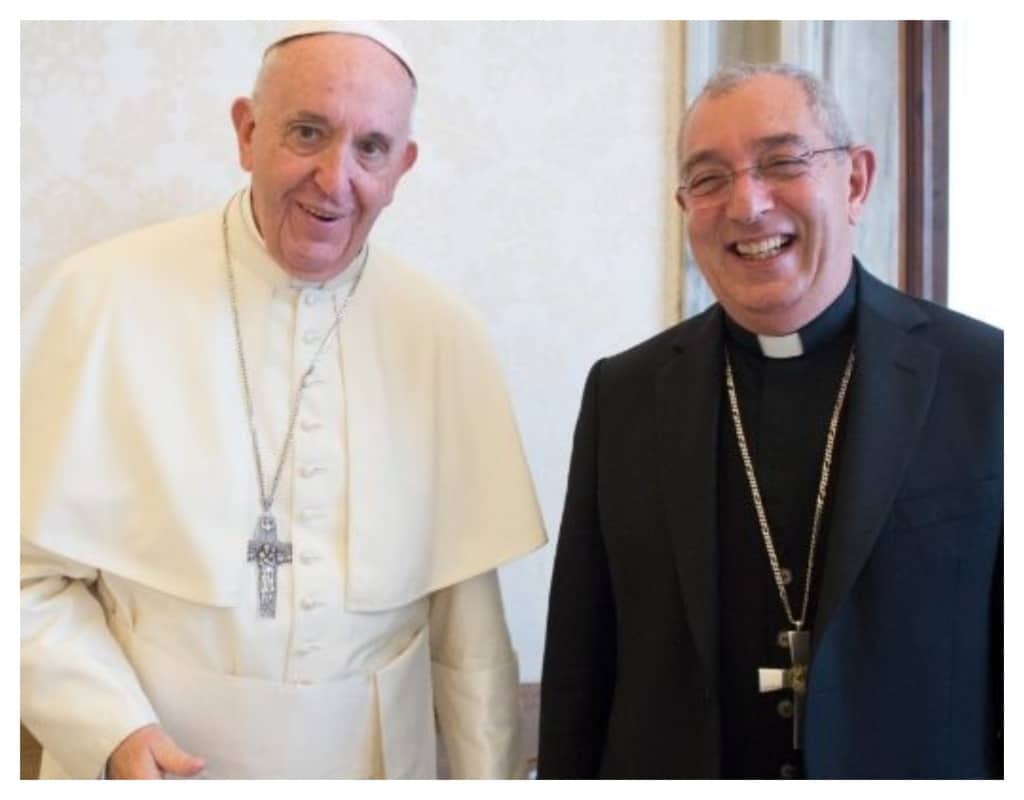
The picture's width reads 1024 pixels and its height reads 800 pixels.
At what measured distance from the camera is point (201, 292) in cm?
198

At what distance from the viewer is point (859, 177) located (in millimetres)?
1712

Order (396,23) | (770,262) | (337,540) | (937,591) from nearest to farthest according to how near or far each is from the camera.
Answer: (937,591) < (770,262) < (337,540) < (396,23)

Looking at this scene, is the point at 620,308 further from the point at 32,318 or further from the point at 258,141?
the point at 32,318

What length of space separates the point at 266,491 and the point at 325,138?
24.7 inches

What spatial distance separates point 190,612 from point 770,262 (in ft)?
3.75

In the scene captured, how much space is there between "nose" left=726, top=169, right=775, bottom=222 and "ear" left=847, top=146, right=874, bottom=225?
0.52ft

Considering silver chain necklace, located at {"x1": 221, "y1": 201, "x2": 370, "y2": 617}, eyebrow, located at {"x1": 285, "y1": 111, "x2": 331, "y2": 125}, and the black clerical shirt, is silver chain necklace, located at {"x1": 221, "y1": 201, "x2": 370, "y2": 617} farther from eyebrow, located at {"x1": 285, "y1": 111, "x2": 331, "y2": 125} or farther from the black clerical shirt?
the black clerical shirt

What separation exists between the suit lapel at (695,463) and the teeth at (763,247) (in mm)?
193

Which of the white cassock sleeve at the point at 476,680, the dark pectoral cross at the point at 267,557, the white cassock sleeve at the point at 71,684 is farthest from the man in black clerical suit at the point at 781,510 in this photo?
the white cassock sleeve at the point at 71,684

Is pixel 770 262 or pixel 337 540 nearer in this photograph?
pixel 770 262

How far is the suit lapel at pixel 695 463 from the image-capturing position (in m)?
1.65

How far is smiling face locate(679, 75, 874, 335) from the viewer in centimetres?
164

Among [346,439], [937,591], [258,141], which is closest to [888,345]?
[937,591]

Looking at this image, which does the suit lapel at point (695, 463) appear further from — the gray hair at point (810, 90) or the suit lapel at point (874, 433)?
the gray hair at point (810, 90)
